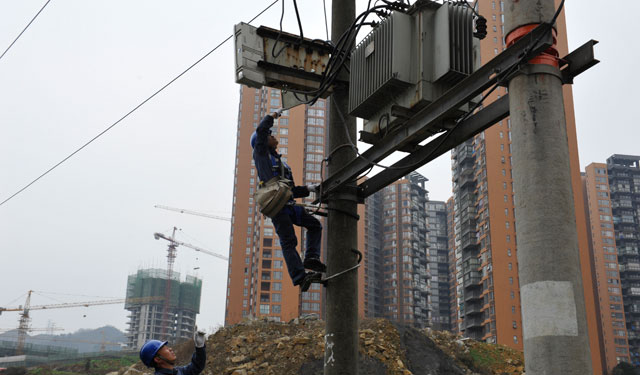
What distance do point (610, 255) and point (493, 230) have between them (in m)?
50.4

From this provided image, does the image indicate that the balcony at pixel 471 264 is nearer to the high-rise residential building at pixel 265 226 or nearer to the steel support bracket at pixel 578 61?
the high-rise residential building at pixel 265 226

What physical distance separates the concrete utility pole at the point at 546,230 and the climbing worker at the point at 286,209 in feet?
10.3

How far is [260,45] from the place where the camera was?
7352 millimetres

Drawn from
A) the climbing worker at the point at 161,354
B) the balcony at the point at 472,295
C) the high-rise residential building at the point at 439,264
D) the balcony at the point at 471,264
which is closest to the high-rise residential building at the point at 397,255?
the high-rise residential building at the point at 439,264

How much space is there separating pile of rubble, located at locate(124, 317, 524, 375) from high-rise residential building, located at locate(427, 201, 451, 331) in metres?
101

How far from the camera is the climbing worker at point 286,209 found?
6.97 m

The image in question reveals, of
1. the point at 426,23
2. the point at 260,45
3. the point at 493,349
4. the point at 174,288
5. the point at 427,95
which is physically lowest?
the point at 493,349

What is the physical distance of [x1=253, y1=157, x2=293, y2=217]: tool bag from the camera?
22.7 ft

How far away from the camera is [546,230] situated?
156 inches

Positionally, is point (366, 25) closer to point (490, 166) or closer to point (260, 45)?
point (260, 45)

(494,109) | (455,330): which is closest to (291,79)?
(494,109)

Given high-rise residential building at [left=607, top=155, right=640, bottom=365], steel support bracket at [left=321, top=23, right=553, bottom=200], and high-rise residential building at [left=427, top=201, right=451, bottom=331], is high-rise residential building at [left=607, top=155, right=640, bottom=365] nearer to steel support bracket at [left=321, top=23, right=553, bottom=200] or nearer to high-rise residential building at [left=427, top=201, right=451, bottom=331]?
high-rise residential building at [left=427, top=201, right=451, bottom=331]

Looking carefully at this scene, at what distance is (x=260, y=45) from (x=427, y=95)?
8.23 feet

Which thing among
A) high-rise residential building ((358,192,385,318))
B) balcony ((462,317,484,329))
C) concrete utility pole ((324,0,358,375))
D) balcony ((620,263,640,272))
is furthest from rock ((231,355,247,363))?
balcony ((620,263,640,272))
